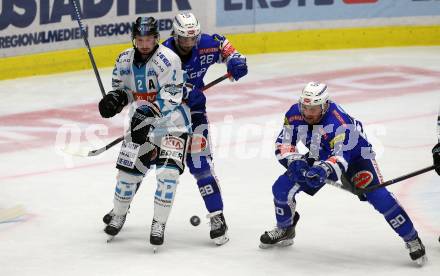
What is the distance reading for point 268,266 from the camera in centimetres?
662

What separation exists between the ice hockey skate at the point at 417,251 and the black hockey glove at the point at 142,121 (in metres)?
1.75

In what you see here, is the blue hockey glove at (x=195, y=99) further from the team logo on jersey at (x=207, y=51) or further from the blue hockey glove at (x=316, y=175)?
→ the blue hockey glove at (x=316, y=175)

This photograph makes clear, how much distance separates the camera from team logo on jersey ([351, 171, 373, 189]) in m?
6.57

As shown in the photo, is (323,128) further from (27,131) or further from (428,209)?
(27,131)

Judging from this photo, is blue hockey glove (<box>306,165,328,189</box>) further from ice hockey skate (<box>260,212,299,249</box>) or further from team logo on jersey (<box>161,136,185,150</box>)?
team logo on jersey (<box>161,136,185,150</box>)

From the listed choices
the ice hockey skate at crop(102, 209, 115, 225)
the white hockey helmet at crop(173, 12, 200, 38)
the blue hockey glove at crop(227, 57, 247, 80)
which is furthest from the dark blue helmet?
the ice hockey skate at crop(102, 209, 115, 225)

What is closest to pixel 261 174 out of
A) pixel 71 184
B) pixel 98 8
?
pixel 71 184

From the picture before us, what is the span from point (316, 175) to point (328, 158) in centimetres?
19

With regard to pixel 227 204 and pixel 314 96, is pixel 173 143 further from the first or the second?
pixel 227 204

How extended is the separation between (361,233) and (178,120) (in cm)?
147

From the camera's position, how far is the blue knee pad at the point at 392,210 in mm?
6484

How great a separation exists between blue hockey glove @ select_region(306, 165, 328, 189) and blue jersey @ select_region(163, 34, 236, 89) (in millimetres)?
1356

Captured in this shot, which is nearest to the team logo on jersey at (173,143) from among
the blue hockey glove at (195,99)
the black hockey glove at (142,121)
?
the black hockey glove at (142,121)

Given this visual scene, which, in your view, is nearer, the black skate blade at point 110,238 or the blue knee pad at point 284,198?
the blue knee pad at point 284,198
